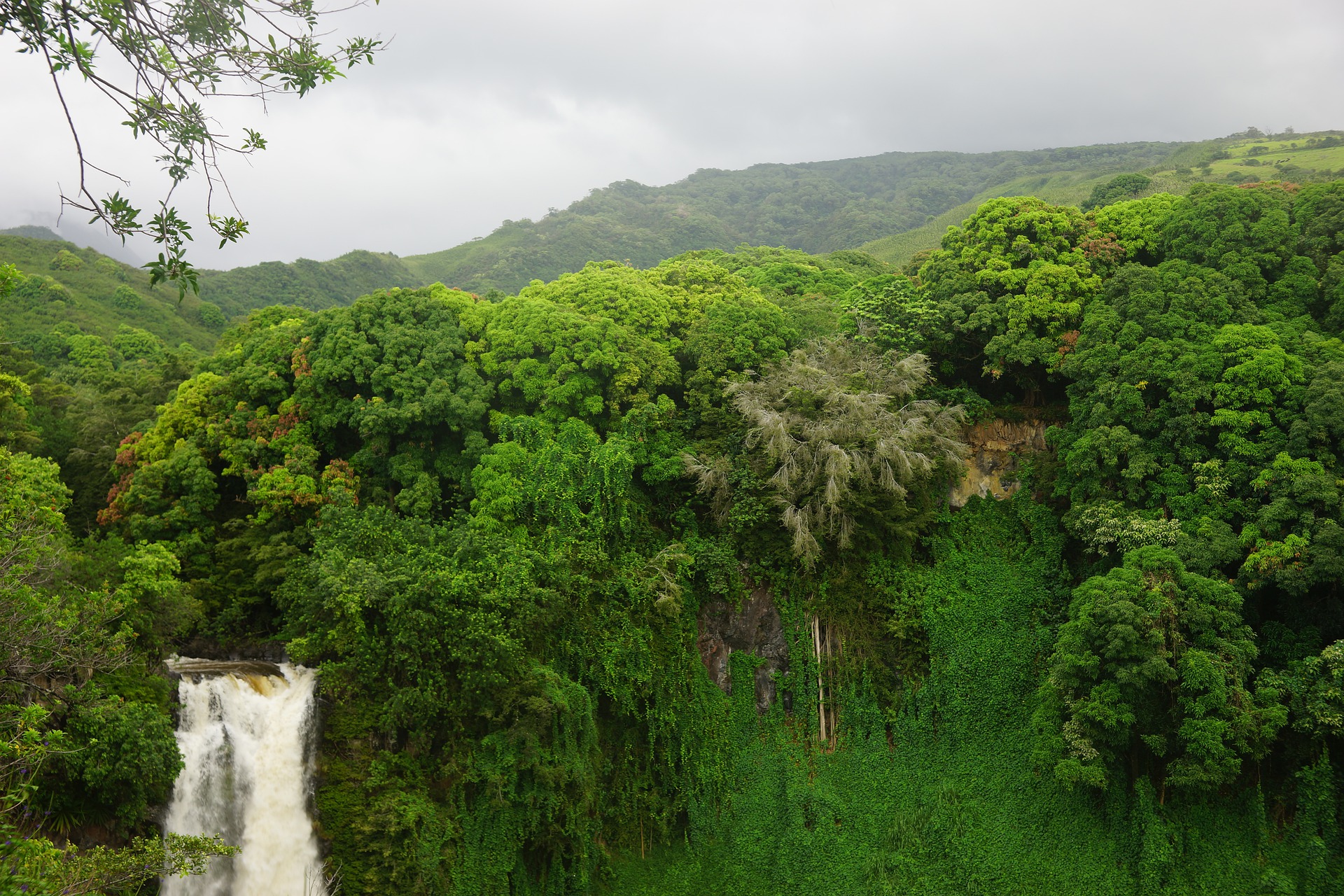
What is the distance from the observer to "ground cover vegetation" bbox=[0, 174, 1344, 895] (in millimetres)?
12812

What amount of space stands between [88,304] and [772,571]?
36308mm

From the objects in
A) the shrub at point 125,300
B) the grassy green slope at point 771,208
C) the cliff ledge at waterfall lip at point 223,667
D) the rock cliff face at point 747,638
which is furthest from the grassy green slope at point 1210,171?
the shrub at point 125,300

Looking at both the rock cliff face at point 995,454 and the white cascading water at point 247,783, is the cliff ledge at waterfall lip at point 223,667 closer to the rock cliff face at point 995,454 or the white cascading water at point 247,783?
the white cascading water at point 247,783

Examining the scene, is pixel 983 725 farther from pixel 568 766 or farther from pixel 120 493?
pixel 120 493

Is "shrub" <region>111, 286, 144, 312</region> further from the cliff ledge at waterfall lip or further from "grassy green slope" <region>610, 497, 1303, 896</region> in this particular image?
"grassy green slope" <region>610, 497, 1303, 896</region>

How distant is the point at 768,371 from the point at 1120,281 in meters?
7.61

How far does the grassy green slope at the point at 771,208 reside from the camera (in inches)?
2461

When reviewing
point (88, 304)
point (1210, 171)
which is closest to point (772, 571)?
point (1210, 171)

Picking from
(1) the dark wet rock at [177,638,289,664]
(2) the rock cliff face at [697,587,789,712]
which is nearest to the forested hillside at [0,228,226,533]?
(1) the dark wet rock at [177,638,289,664]

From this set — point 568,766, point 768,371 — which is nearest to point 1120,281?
point 768,371

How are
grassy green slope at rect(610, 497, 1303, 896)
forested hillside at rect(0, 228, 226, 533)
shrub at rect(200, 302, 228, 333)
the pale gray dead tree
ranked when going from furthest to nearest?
shrub at rect(200, 302, 228, 333), forested hillside at rect(0, 228, 226, 533), the pale gray dead tree, grassy green slope at rect(610, 497, 1303, 896)

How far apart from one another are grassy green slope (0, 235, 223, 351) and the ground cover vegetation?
16.9m

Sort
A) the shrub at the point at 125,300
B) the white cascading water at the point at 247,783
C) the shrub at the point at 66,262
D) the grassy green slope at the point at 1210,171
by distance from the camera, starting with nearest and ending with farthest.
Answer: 1. the white cascading water at the point at 247,783
2. the grassy green slope at the point at 1210,171
3. the shrub at the point at 125,300
4. the shrub at the point at 66,262

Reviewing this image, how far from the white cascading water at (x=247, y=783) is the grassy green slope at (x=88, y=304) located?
2402 centimetres
